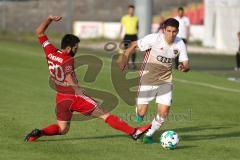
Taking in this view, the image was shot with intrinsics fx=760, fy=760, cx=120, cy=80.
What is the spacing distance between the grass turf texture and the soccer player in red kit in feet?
0.76

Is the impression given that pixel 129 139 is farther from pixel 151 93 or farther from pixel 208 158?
pixel 208 158

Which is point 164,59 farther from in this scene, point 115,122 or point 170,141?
point 170,141

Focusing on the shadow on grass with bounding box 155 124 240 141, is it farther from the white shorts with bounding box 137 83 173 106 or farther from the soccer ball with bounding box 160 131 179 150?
the soccer ball with bounding box 160 131 179 150

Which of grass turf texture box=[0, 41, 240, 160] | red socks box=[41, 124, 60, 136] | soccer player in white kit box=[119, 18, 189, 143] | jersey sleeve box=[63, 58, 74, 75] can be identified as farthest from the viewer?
soccer player in white kit box=[119, 18, 189, 143]

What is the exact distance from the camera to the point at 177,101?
18.5 metres

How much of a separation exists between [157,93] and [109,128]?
1.72 metres

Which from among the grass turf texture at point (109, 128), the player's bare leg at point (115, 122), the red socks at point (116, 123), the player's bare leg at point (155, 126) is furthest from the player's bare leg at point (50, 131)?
the player's bare leg at point (155, 126)

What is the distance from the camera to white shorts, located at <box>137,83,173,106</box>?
12367 millimetres

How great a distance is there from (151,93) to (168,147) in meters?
1.31

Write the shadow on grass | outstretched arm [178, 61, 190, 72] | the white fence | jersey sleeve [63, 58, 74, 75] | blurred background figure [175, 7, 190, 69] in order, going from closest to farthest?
jersey sleeve [63, 58, 74, 75] < outstretched arm [178, 61, 190, 72] < the shadow on grass < blurred background figure [175, 7, 190, 69] < the white fence

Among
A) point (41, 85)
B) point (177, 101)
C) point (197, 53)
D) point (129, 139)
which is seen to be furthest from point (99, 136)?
point (197, 53)

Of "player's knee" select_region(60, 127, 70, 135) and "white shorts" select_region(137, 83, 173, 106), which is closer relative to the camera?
"player's knee" select_region(60, 127, 70, 135)

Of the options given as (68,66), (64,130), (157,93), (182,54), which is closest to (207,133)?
A: (157,93)

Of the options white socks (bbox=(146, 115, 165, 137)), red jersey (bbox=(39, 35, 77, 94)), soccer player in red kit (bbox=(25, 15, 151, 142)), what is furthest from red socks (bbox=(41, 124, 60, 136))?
white socks (bbox=(146, 115, 165, 137))
